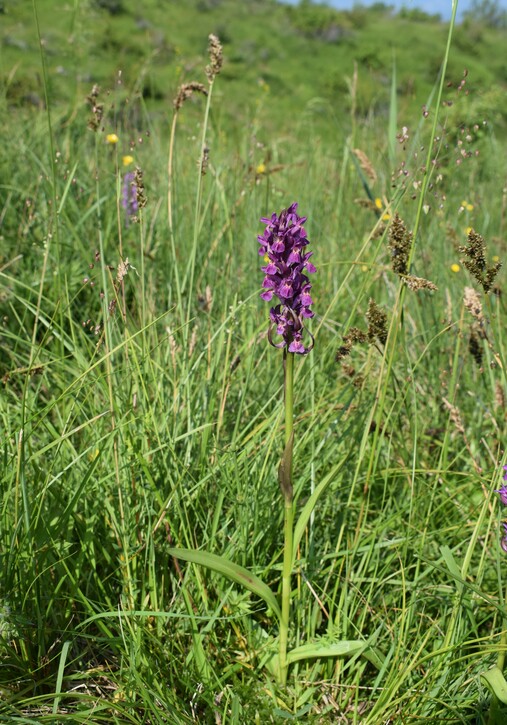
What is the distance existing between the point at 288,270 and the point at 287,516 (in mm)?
481

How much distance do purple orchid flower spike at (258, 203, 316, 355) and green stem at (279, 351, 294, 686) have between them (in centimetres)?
5

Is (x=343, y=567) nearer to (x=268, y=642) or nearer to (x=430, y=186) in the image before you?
(x=268, y=642)

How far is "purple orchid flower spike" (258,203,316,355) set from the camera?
3.84 ft

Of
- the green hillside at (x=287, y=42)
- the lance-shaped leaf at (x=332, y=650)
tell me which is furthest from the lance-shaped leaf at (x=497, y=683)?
the green hillside at (x=287, y=42)

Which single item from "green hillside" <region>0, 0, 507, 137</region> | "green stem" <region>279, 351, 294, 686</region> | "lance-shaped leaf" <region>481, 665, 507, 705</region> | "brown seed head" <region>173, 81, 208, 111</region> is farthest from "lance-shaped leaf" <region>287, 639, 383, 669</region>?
"green hillside" <region>0, 0, 507, 137</region>

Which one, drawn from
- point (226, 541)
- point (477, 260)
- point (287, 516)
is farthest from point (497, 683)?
point (477, 260)

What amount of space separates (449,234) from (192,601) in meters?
1.47

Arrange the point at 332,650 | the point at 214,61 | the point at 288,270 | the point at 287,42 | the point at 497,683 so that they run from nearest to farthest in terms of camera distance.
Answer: the point at 497,683 → the point at 288,270 → the point at 332,650 → the point at 214,61 → the point at 287,42

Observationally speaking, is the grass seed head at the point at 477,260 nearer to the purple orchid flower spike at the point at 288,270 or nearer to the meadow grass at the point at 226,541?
the meadow grass at the point at 226,541

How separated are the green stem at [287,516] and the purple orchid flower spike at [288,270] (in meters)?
0.05

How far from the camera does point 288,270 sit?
1.19m

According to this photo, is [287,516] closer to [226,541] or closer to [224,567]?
[224,567]

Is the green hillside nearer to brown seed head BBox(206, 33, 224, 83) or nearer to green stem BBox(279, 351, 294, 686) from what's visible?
brown seed head BBox(206, 33, 224, 83)

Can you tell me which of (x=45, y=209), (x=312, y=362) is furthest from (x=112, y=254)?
(x=312, y=362)
